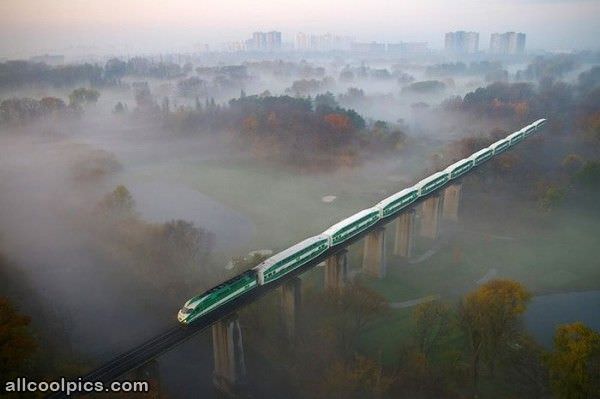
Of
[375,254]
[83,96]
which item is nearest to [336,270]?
[375,254]

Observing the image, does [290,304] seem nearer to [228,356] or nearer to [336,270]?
[336,270]

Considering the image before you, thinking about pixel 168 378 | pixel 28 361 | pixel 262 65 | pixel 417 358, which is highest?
pixel 262 65

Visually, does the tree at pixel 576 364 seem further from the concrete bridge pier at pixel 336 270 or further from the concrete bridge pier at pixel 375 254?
the concrete bridge pier at pixel 375 254

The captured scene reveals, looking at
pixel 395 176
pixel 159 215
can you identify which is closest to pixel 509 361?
pixel 159 215

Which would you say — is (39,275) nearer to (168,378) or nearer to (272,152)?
(168,378)

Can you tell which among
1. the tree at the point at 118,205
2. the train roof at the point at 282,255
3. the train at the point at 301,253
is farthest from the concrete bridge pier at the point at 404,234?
the tree at the point at 118,205

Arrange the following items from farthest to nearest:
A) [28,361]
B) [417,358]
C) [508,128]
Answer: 1. [508,128]
2. [417,358]
3. [28,361]
